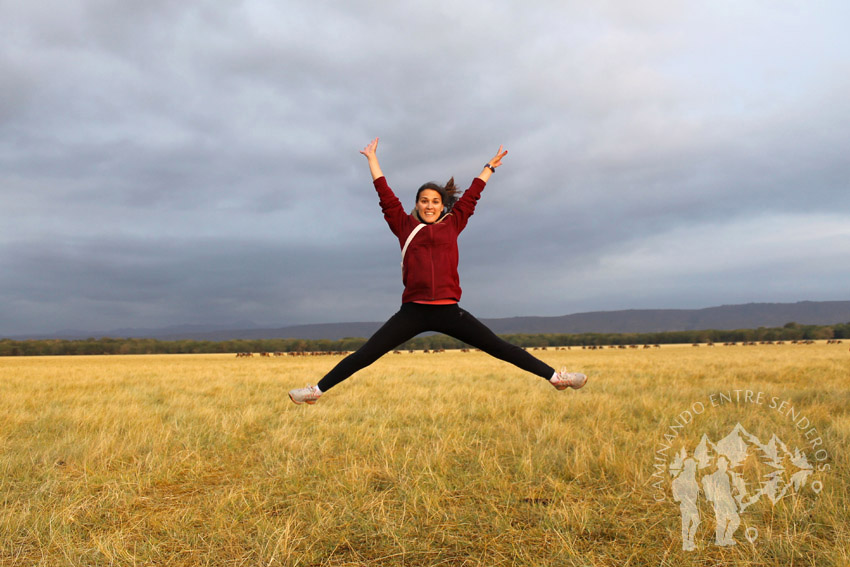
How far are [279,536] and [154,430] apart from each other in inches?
223

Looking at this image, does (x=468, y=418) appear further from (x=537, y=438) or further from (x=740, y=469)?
(x=740, y=469)

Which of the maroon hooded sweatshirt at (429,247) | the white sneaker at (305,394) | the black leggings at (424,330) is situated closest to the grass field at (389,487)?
the white sneaker at (305,394)

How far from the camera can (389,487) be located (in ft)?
19.1

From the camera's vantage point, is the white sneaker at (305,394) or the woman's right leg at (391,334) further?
the white sneaker at (305,394)

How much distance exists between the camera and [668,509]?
16.6 ft

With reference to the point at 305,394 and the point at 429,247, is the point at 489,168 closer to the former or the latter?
the point at 429,247

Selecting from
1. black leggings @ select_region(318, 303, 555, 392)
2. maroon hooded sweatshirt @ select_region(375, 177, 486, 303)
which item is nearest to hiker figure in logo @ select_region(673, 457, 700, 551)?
black leggings @ select_region(318, 303, 555, 392)

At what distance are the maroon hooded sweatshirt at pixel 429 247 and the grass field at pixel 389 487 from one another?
2186mm

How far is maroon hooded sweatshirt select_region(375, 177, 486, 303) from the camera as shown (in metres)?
5.15

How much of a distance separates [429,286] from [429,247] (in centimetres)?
43

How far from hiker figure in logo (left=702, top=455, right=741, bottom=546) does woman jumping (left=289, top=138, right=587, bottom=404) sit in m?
1.75

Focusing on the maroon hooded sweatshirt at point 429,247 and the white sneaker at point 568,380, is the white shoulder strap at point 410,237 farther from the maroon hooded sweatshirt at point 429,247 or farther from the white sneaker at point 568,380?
the white sneaker at point 568,380

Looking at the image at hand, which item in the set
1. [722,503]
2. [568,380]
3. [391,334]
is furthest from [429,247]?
[722,503]

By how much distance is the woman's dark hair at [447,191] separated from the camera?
5.63 meters
